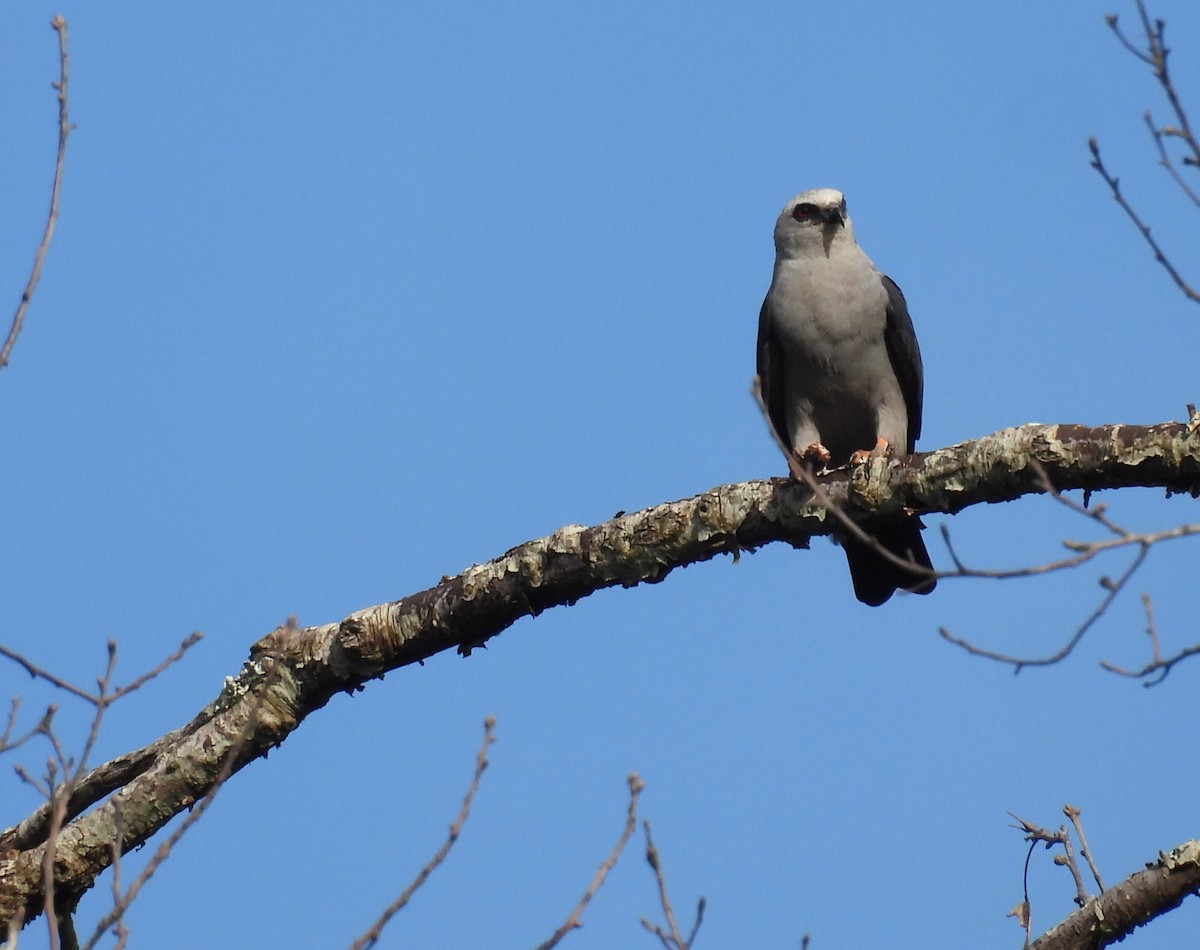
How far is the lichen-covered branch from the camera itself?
13.3ft

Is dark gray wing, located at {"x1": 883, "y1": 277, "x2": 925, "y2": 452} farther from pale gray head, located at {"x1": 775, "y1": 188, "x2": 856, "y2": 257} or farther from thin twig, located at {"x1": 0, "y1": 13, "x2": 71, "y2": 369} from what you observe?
thin twig, located at {"x1": 0, "y1": 13, "x2": 71, "y2": 369}

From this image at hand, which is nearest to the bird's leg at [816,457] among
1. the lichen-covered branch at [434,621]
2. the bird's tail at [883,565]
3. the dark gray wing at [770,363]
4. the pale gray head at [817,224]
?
the dark gray wing at [770,363]

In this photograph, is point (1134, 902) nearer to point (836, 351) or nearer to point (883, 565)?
point (883, 565)

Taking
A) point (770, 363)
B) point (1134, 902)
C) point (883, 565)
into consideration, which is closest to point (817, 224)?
point (770, 363)

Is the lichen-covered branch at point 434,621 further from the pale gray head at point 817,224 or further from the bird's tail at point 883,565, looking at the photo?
the pale gray head at point 817,224

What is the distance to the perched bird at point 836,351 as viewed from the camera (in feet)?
21.2

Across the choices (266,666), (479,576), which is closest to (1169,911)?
(479,576)

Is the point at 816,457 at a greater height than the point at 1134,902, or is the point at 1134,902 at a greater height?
the point at 816,457

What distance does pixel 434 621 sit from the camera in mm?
4270

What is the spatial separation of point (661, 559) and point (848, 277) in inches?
112

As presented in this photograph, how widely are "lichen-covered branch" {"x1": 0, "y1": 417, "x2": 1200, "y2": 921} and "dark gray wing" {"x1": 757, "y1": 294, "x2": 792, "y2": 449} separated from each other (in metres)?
2.43

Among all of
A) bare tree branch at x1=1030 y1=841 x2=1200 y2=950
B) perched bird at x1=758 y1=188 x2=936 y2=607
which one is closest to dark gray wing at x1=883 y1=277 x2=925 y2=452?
perched bird at x1=758 y1=188 x2=936 y2=607

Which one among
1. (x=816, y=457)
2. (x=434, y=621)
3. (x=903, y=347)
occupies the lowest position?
(x=434, y=621)

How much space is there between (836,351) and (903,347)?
0.35 metres
